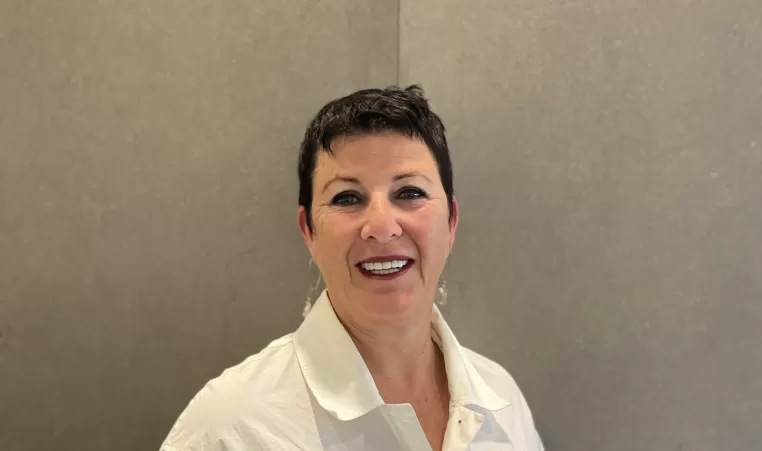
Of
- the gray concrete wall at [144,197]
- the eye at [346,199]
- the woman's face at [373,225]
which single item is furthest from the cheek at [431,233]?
the gray concrete wall at [144,197]

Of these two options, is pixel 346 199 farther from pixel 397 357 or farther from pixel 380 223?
pixel 397 357

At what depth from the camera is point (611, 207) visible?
3.73 feet

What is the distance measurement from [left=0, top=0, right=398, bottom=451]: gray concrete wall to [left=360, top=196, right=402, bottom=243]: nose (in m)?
0.43

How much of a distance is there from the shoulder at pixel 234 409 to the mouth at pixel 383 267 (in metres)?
0.20

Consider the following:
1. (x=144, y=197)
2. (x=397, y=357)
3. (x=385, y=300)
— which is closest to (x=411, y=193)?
(x=385, y=300)

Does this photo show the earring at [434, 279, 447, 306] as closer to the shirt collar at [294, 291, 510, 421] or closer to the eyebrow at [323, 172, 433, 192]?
the shirt collar at [294, 291, 510, 421]

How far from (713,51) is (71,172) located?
1.26 meters

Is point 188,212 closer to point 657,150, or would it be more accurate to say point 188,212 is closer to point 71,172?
point 71,172

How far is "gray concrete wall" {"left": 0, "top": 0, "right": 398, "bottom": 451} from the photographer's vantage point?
3.59 feet

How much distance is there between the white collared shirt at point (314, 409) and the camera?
0.83m

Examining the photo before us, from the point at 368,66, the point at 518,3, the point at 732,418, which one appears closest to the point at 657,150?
the point at 518,3

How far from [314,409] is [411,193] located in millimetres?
375

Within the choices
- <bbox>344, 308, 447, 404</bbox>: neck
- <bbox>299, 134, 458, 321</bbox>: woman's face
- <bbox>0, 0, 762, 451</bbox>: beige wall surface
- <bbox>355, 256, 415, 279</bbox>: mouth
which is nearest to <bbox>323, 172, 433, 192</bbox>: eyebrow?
<bbox>299, 134, 458, 321</bbox>: woman's face

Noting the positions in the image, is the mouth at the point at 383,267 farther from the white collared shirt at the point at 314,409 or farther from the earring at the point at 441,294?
the earring at the point at 441,294
